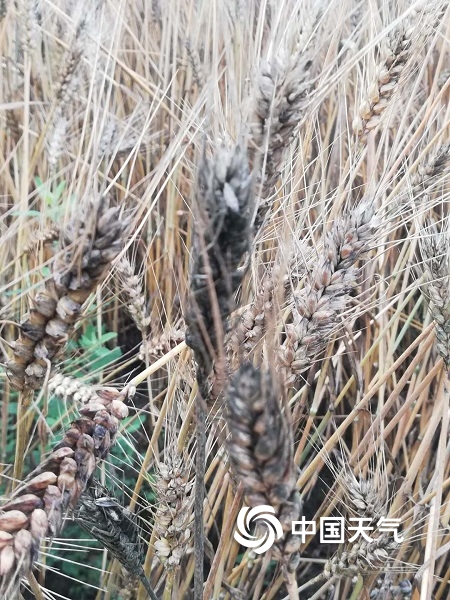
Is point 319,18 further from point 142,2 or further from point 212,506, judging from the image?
point 142,2

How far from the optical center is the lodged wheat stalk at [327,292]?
2.17 feet

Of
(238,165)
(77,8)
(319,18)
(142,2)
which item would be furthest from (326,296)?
(142,2)

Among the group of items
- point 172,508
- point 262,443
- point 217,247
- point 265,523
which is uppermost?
point 217,247

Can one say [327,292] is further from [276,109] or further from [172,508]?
[172,508]

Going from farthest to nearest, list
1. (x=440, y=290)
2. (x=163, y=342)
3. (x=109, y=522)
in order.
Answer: (x=163, y=342) → (x=440, y=290) → (x=109, y=522)

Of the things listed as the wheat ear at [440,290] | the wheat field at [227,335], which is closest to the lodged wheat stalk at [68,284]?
the wheat field at [227,335]

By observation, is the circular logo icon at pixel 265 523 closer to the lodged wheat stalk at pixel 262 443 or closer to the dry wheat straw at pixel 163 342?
the lodged wheat stalk at pixel 262 443

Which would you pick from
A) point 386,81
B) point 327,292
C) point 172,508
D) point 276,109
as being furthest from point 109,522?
point 386,81

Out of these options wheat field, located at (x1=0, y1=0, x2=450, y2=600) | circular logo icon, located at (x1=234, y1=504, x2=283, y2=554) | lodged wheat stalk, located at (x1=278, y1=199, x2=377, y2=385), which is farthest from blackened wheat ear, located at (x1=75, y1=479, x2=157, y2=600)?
lodged wheat stalk, located at (x1=278, y1=199, x2=377, y2=385)

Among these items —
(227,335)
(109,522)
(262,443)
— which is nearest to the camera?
(262,443)

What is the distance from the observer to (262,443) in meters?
0.43

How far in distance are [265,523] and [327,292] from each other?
10.6 inches

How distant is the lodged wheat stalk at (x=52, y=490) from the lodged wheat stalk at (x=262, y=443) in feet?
0.51

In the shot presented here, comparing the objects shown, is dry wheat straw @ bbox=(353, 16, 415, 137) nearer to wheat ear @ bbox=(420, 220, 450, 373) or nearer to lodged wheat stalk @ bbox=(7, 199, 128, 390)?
wheat ear @ bbox=(420, 220, 450, 373)
